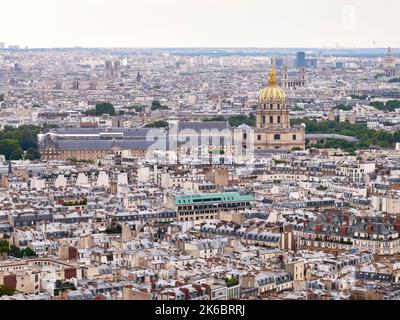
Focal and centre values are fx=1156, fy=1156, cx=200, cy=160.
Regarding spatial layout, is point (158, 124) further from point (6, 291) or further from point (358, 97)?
point (6, 291)

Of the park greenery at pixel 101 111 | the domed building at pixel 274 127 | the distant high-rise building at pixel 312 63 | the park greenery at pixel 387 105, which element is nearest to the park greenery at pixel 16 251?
the domed building at pixel 274 127

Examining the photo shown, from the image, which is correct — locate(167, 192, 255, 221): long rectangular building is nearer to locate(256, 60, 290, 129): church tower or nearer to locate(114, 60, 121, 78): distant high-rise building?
locate(256, 60, 290, 129): church tower

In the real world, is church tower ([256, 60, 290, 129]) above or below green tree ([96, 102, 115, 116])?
above

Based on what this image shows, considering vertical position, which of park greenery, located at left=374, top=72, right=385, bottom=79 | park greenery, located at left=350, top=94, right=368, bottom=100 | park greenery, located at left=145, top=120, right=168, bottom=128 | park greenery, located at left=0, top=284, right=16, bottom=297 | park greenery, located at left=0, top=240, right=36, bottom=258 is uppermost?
park greenery, located at left=0, top=284, right=16, bottom=297

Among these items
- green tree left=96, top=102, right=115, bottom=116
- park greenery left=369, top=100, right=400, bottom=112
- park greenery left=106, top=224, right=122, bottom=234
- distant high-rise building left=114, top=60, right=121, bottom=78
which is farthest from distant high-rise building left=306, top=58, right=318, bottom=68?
park greenery left=106, top=224, right=122, bottom=234

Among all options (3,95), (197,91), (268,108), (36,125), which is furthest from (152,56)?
(268,108)

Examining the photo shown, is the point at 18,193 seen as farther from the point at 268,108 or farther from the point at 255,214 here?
the point at 268,108
